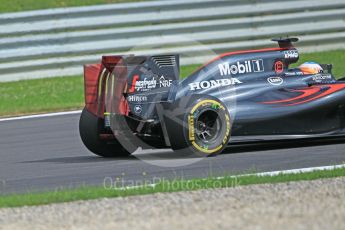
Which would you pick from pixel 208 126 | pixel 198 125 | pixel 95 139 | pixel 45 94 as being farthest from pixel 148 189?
pixel 45 94

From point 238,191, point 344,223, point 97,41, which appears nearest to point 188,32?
point 97,41

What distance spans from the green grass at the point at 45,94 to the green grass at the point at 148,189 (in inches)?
267

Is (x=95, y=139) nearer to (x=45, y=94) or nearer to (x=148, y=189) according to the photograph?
(x=148, y=189)

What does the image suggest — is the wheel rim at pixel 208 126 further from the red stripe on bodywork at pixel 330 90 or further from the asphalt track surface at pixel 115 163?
the red stripe on bodywork at pixel 330 90

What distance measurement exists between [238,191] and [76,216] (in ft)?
4.76

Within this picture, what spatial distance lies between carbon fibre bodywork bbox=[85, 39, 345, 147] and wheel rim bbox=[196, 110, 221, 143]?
247 millimetres

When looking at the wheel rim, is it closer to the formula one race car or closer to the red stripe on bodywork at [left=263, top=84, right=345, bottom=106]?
the formula one race car

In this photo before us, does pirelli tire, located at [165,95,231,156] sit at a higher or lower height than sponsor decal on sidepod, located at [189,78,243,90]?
lower

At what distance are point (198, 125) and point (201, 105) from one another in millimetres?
223

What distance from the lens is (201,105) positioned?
9727mm

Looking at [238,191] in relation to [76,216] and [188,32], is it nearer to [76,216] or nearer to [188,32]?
[76,216]

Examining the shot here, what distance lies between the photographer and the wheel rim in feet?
32.2

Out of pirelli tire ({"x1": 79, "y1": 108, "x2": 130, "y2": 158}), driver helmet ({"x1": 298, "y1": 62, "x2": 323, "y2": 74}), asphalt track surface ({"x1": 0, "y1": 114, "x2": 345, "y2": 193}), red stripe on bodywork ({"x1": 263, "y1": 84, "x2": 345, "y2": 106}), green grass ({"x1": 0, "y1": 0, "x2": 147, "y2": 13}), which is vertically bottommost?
asphalt track surface ({"x1": 0, "y1": 114, "x2": 345, "y2": 193})

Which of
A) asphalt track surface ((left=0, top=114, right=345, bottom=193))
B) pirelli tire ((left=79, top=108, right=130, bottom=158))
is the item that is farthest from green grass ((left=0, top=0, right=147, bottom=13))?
pirelli tire ((left=79, top=108, right=130, bottom=158))
